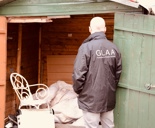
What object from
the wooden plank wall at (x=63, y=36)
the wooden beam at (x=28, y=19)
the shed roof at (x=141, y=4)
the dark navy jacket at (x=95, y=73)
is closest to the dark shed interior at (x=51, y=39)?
the wooden plank wall at (x=63, y=36)

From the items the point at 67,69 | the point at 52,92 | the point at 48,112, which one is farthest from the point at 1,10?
the point at 67,69

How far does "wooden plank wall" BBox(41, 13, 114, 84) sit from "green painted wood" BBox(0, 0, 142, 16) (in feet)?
9.51

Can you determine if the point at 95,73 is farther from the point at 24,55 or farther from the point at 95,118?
the point at 24,55

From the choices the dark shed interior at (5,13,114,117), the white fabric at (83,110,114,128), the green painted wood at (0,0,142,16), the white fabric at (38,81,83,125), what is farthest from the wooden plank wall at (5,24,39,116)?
the white fabric at (83,110,114,128)

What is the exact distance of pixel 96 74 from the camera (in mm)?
4289

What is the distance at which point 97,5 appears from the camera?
4906 millimetres

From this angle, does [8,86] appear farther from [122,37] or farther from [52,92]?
[122,37]

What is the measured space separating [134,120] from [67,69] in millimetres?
3827

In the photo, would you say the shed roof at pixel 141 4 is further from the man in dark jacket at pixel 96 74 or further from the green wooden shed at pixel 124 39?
the man in dark jacket at pixel 96 74

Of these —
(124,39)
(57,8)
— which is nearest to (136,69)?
(124,39)

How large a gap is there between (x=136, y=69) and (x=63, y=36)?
394cm

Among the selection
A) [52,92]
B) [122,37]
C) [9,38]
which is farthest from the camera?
[52,92]

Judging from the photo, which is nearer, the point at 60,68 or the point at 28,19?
the point at 28,19

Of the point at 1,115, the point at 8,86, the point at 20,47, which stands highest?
the point at 20,47
